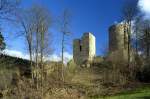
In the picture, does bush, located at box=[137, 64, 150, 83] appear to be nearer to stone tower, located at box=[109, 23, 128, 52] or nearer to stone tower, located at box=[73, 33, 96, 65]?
stone tower, located at box=[109, 23, 128, 52]

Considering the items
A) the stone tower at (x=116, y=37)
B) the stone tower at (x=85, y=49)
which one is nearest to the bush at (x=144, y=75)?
the stone tower at (x=116, y=37)

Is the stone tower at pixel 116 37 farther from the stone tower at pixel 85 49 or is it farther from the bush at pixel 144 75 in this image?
the bush at pixel 144 75

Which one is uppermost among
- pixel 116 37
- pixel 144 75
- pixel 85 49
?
pixel 116 37

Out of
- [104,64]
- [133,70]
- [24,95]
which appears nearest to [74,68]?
Answer: [104,64]

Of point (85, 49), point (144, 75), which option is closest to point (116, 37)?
point (85, 49)

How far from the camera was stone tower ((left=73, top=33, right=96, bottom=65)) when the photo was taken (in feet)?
200

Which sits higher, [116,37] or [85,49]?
[116,37]

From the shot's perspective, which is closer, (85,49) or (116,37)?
(116,37)

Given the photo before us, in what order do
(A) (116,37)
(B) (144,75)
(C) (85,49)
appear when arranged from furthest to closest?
(C) (85,49) → (A) (116,37) → (B) (144,75)

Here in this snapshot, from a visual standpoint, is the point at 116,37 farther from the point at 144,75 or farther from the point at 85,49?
the point at 144,75

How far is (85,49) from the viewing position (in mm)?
62031

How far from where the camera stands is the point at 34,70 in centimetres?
4375

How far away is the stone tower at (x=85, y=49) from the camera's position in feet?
200

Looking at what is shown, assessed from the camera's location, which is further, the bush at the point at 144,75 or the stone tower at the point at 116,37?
the stone tower at the point at 116,37
